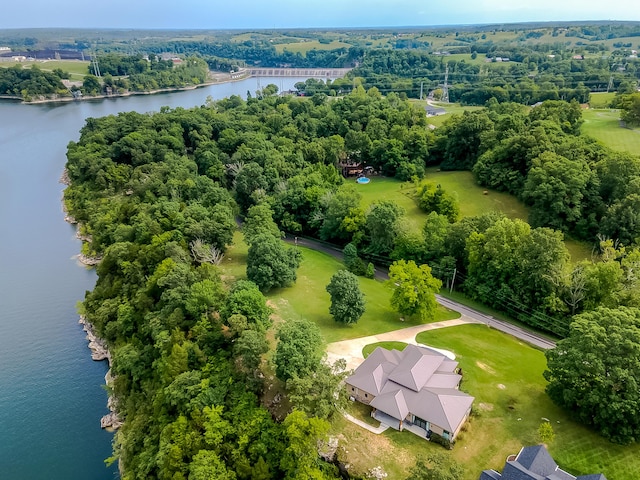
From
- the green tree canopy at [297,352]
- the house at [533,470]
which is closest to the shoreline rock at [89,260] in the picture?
the green tree canopy at [297,352]

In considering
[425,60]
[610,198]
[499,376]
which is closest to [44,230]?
[499,376]

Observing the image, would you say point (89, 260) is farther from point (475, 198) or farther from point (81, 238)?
point (475, 198)

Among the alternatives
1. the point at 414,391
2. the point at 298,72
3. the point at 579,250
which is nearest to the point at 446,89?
the point at 579,250

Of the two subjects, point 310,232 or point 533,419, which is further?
point 310,232

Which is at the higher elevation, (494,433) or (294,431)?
(294,431)

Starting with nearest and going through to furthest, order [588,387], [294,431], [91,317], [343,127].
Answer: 1. [294,431]
2. [588,387]
3. [91,317]
4. [343,127]

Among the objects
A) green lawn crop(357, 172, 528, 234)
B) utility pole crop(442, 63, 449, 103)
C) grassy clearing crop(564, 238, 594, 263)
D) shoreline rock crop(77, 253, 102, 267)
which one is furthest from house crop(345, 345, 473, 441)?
utility pole crop(442, 63, 449, 103)

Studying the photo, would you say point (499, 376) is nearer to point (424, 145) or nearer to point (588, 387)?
point (588, 387)

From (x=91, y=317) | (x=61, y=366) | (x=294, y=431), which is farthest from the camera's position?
(x=91, y=317)
